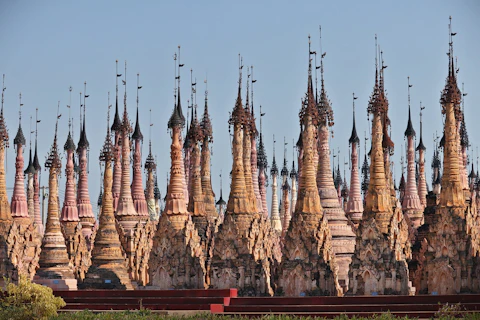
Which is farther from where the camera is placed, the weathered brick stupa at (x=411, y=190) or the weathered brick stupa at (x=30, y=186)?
the weathered brick stupa at (x=30, y=186)

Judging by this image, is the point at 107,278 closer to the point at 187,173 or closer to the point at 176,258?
the point at 176,258

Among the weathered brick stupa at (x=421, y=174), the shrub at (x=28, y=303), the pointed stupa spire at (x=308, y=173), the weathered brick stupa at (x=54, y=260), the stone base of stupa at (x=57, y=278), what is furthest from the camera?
the weathered brick stupa at (x=421, y=174)

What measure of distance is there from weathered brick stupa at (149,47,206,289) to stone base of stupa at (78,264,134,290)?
2278 mm

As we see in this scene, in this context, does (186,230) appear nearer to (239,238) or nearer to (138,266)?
(239,238)

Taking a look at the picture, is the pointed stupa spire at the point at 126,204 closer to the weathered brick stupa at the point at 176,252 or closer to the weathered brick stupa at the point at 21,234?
the weathered brick stupa at the point at 21,234

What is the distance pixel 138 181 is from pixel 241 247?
783 inches

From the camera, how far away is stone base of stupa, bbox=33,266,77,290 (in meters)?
58.3

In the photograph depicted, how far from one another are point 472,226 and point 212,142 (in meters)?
20.5

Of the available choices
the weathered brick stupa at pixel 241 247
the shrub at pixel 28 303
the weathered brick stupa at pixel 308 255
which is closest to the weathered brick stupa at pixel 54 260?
the weathered brick stupa at pixel 241 247

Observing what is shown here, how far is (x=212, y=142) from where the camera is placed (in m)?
65.3

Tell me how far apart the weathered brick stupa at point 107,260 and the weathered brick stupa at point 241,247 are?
6.83m

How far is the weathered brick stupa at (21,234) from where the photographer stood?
204 ft

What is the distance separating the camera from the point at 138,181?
70.7 metres

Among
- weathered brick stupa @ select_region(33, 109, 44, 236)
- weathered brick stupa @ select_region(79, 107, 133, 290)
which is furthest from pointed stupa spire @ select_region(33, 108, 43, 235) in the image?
weathered brick stupa @ select_region(79, 107, 133, 290)
